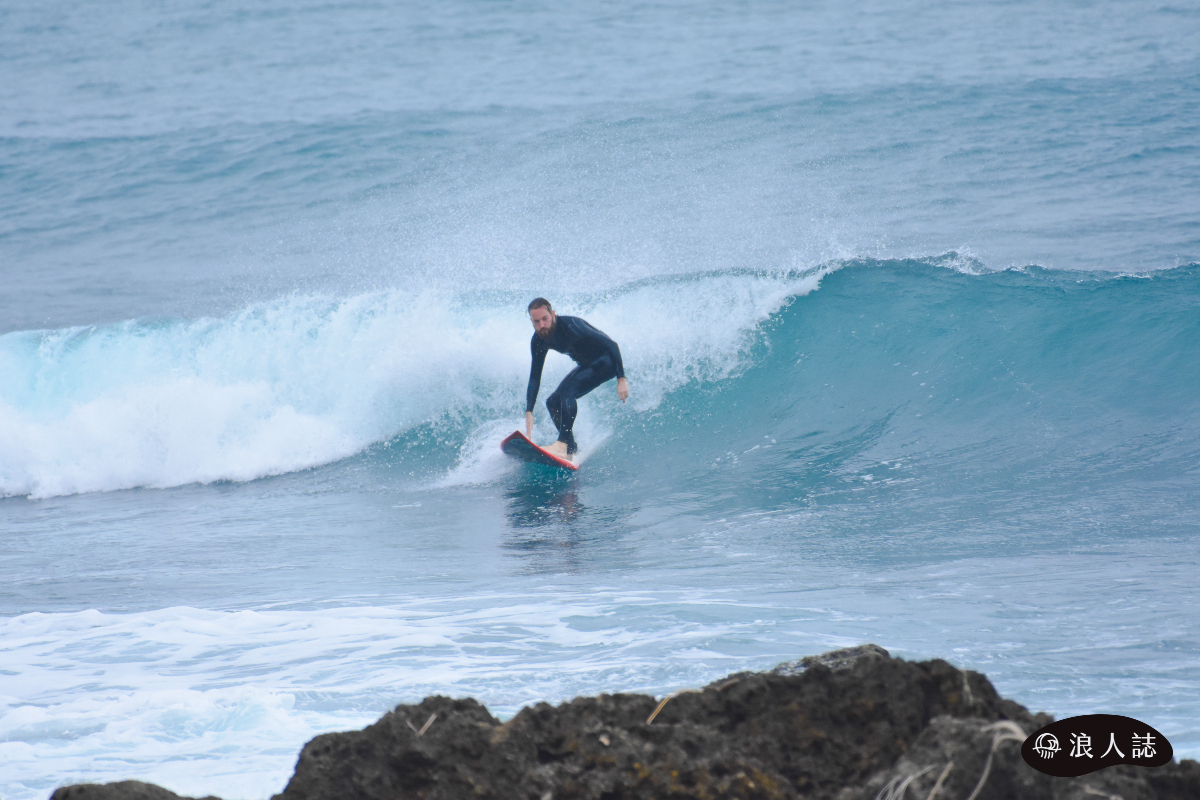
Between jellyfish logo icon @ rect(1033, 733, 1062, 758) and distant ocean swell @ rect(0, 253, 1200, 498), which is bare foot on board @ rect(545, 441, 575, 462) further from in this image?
jellyfish logo icon @ rect(1033, 733, 1062, 758)

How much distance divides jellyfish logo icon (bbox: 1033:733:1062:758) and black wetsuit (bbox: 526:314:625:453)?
6.21m

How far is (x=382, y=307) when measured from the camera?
11984mm

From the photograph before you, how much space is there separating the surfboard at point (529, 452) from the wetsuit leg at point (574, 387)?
0.28 m

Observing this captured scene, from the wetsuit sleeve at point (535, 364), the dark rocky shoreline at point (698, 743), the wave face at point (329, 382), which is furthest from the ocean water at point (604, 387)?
the dark rocky shoreline at point (698, 743)

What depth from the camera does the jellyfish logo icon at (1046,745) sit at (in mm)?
1958

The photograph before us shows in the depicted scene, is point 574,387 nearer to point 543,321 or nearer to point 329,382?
point 543,321

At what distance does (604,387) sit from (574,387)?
198 cm

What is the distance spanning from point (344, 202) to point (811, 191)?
328 inches

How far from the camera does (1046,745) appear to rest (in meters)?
1.98

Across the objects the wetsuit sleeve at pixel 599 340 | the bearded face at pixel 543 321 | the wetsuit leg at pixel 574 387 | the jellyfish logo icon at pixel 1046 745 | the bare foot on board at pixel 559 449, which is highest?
the bearded face at pixel 543 321

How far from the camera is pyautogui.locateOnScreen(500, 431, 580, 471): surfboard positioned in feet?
26.9

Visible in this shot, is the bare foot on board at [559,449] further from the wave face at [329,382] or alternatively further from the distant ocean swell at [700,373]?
the wave face at [329,382]

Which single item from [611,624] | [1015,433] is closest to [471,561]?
[611,624]

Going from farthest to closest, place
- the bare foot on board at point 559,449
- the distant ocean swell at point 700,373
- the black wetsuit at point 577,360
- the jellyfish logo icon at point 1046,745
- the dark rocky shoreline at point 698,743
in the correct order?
1. the distant ocean swell at point 700,373
2. the bare foot on board at point 559,449
3. the black wetsuit at point 577,360
4. the dark rocky shoreline at point 698,743
5. the jellyfish logo icon at point 1046,745
